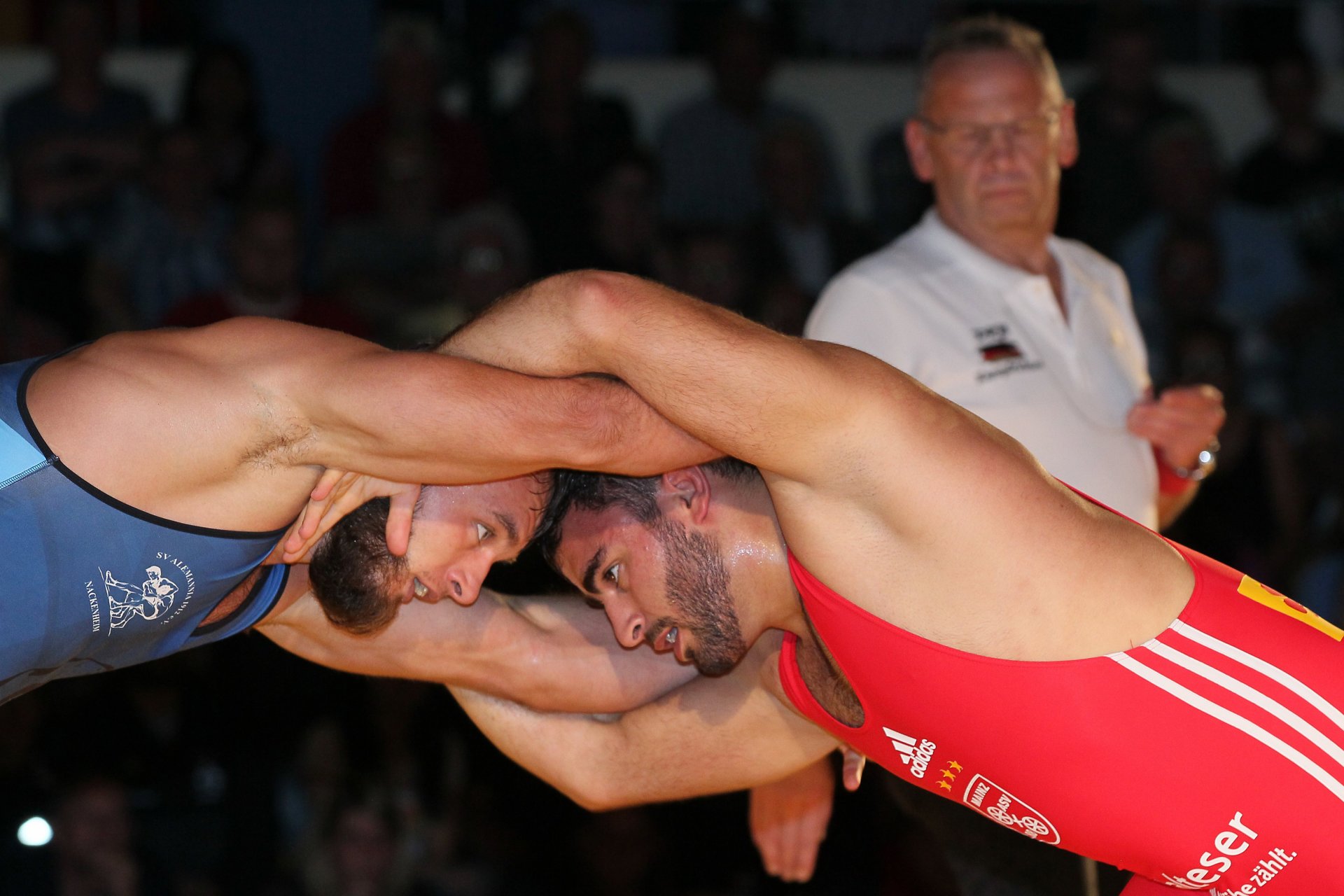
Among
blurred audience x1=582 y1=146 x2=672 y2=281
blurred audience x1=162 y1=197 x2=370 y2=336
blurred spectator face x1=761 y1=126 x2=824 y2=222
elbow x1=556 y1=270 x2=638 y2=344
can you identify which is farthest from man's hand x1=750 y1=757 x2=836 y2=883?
blurred spectator face x1=761 y1=126 x2=824 y2=222

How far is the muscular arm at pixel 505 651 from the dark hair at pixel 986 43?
62.4 inches

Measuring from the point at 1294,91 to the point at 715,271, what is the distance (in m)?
2.91

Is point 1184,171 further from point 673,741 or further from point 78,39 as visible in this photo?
point 78,39

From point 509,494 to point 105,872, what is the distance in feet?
8.56

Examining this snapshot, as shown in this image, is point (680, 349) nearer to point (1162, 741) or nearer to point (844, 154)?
point (1162, 741)

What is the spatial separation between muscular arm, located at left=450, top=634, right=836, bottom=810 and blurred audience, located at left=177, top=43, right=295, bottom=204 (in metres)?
3.26

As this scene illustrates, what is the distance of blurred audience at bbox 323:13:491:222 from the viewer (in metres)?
6.13

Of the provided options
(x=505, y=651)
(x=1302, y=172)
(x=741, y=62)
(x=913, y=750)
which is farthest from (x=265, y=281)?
(x=1302, y=172)

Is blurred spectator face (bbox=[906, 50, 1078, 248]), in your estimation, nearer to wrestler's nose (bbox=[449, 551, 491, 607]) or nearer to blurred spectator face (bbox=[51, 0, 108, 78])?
wrestler's nose (bbox=[449, 551, 491, 607])

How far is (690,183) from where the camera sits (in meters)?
6.58

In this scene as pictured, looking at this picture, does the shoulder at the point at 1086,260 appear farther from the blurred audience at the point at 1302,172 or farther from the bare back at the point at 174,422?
the blurred audience at the point at 1302,172

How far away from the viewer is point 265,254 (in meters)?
5.41

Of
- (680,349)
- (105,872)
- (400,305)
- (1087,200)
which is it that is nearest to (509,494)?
(680,349)

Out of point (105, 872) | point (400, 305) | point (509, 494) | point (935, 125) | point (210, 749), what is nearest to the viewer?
point (509, 494)
